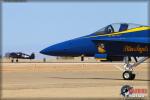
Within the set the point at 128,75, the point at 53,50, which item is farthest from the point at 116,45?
the point at 53,50

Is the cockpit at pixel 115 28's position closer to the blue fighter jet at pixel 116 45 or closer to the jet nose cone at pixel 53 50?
the blue fighter jet at pixel 116 45

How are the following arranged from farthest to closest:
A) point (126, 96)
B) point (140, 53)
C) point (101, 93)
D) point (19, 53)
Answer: point (19, 53)
point (140, 53)
point (101, 93)
point (126, 96)

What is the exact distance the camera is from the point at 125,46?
969 inches

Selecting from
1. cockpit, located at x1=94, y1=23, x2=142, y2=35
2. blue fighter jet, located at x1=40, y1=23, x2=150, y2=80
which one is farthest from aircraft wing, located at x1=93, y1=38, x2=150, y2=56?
cockpit, located at x1=94, y1=23, x2=142, y2=35

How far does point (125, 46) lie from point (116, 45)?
50 centimetres

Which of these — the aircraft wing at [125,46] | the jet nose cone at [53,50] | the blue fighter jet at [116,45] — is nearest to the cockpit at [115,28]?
the blue fighter jet at [116,45]

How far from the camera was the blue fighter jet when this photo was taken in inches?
957

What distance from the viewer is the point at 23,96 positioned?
15.4 metres

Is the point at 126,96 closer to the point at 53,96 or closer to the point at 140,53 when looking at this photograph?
the point at 53,96

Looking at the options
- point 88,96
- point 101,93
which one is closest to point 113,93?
point 101,93

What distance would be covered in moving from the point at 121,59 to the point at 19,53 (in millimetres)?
100830

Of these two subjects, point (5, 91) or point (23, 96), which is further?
point (5, 91)

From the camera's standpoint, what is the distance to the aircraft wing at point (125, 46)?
24.1 meters

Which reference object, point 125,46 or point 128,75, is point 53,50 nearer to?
point 125,46
